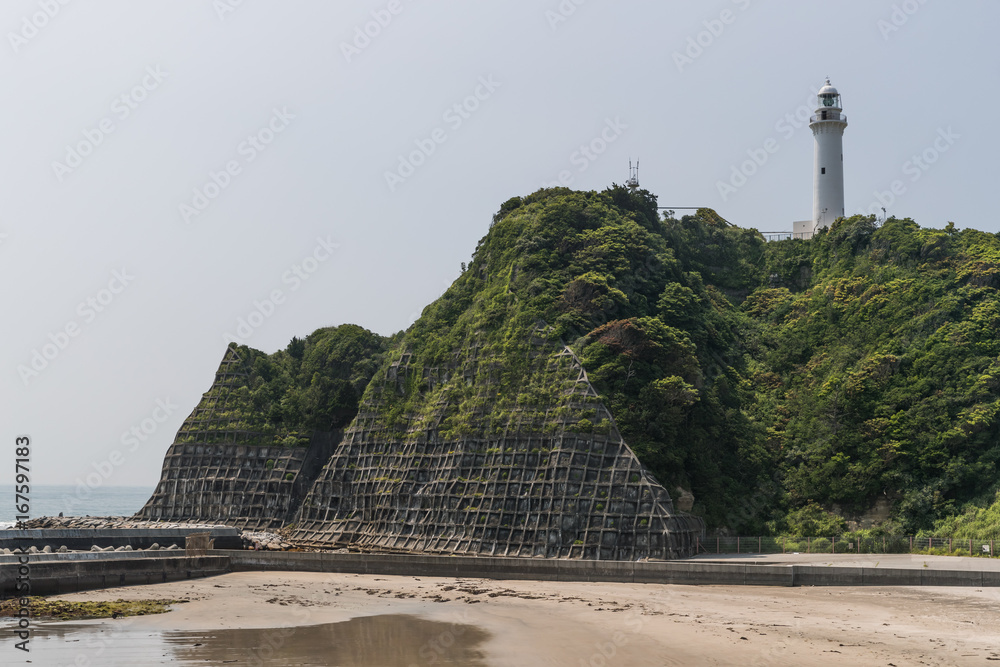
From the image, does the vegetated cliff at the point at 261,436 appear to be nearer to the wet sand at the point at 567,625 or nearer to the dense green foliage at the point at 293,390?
the dense green foliage at the point at 293,390

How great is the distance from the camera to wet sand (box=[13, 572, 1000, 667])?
2164cm

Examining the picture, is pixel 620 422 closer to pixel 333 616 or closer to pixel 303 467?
pixel 333 616

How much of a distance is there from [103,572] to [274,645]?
46.1 feet

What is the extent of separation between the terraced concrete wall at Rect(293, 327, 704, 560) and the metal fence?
1.36m

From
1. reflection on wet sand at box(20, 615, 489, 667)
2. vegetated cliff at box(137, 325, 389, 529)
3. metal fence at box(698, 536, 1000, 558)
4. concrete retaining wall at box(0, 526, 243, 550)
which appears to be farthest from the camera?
vegetated cliff at box(137, 325, 389, 529)

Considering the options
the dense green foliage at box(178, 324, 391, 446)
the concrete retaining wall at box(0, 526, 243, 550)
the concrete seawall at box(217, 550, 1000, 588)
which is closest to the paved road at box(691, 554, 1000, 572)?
the concrete seawall at box(217, 550, 1000, 588)

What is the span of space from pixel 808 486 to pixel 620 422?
9032 millimetres

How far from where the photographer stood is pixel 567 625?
85.9 feet

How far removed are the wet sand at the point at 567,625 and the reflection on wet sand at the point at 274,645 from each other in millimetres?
74

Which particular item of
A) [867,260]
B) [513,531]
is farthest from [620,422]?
[867,260]

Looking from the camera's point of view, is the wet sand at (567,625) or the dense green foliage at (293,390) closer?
the wet sand at (567,625)

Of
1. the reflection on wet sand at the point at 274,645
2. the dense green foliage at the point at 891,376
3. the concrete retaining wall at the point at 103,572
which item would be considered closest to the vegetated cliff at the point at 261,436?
the concrete retaining wall at the point at 103,572

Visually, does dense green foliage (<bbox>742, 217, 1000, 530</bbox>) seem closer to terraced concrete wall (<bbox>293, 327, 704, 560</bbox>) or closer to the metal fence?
the metal fence

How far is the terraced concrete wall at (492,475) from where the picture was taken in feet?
130
